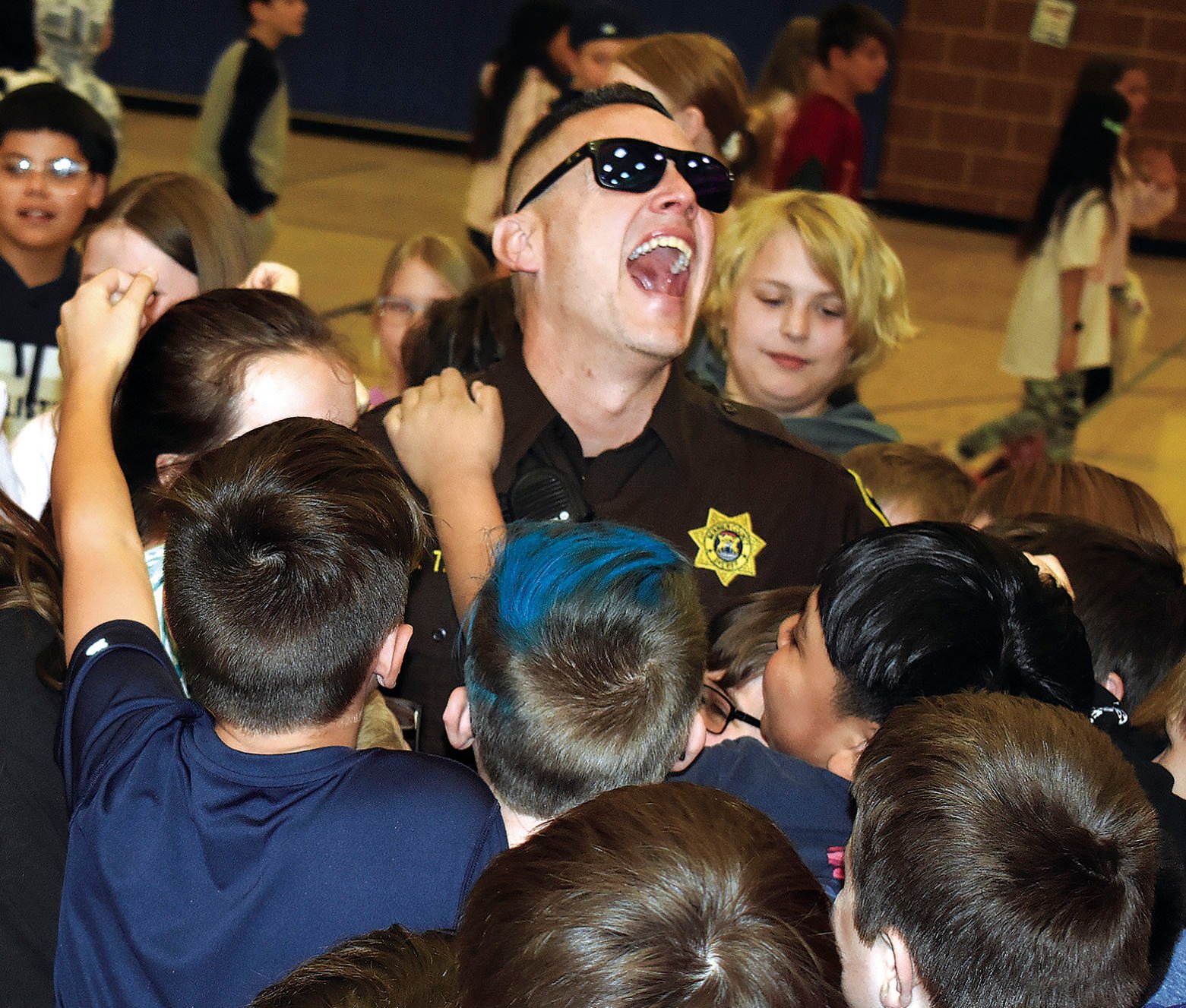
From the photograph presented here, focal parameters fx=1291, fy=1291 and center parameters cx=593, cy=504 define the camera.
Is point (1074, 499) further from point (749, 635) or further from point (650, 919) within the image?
point (650, 919)

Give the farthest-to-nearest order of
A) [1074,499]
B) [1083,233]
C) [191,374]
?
[1083,233], [1074,499], [191,374]

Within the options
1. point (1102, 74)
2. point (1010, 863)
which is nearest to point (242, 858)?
point (1010, 863)

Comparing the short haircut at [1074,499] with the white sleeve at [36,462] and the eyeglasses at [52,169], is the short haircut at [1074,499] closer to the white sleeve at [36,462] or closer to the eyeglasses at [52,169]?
the white sleeve at [36,462]

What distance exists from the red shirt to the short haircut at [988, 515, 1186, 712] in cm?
361

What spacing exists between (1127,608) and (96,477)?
168 cm

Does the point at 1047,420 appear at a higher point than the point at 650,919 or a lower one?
lower

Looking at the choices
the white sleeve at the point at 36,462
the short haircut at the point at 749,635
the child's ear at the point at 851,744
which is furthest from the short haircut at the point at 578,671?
the white sleeve at the point at 36,462

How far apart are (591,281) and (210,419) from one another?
71 centimetres

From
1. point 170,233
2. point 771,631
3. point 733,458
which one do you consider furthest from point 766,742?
point 170,233

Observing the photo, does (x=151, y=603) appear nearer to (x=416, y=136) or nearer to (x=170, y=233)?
(x=170, y=233)

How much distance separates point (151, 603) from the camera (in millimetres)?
1749

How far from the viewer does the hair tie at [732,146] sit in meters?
3.74

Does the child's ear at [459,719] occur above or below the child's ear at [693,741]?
below

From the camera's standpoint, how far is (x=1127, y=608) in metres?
2.21
